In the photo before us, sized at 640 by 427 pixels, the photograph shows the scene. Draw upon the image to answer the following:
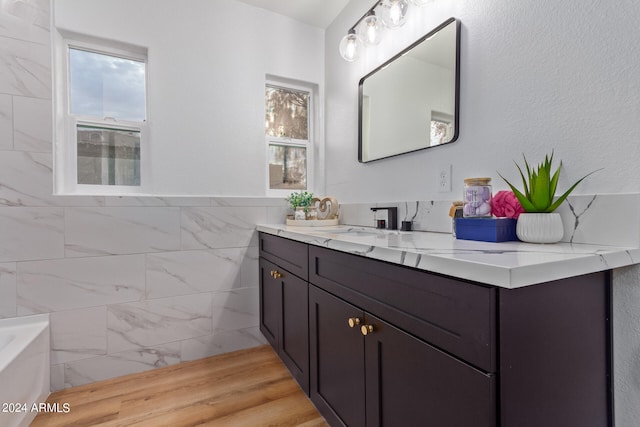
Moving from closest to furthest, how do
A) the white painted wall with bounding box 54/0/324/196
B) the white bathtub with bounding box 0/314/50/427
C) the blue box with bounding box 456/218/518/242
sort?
the blue box with bounding box 456/218/518/242
the white bathtub with bounding box 0/314/50/427
the white painted wall with bounding box 54/0/324/196

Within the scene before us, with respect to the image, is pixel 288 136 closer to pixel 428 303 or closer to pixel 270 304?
pixel 270 304

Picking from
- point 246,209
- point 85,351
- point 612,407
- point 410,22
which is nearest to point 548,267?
point 612,407

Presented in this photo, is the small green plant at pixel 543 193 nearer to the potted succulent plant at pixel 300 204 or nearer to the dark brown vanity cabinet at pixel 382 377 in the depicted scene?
the dark brown vanity cabinet at pixel 382 377

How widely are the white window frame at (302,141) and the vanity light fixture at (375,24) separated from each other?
565 mm

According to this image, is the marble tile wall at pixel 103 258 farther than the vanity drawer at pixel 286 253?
Yes

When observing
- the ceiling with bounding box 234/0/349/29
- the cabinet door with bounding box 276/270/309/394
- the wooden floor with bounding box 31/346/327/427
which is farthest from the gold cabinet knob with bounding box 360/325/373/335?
the ceiling with bounding box 234/0/349/29

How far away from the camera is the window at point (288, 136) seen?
7.64 ft

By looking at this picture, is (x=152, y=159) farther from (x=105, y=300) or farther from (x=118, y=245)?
(x=105, y=300)

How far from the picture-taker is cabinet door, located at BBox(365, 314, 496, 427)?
623 mm

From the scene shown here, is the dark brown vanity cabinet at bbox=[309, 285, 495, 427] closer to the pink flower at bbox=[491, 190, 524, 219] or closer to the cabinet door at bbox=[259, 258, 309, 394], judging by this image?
the cabinet door at bbox=[259, 258, 309, 394]

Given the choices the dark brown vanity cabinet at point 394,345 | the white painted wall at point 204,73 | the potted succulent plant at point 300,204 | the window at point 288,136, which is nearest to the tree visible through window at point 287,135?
the window at point 288,136

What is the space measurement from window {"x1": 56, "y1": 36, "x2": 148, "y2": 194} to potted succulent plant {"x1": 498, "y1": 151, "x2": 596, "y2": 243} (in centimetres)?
203

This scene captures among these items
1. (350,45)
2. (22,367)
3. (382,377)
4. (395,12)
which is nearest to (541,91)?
(395,12)

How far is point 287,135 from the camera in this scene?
94.3 inches
